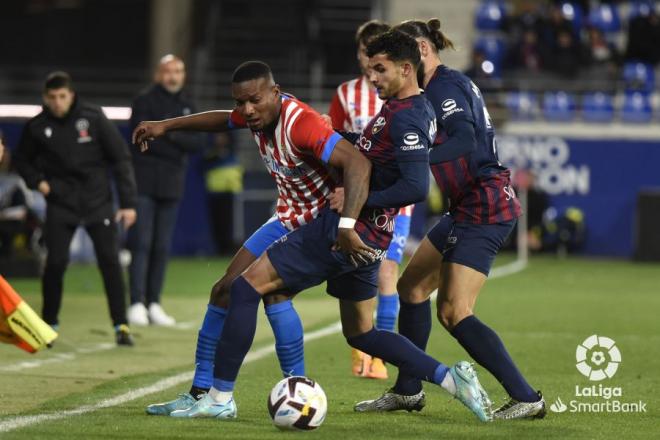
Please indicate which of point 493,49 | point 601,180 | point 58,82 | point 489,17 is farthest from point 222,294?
point 489,17

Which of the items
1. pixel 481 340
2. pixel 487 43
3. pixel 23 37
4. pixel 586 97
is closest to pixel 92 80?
pixel 23 37

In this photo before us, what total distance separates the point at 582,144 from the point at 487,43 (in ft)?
12.9

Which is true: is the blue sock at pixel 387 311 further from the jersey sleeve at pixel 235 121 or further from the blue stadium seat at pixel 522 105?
the blue stadium seat at pixel 522 105

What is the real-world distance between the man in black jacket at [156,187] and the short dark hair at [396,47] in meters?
Answer: 5.87

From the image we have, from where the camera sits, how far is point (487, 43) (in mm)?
26219

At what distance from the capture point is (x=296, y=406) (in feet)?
21.6

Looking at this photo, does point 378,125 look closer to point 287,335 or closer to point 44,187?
point 287,335

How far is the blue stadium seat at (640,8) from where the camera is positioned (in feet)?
85.9

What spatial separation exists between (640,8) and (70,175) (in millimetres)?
18177

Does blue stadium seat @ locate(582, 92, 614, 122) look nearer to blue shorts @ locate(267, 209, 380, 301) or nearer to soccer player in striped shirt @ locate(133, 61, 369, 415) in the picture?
soccer player in striped shirt @ locate(133, 61, 369, 415)

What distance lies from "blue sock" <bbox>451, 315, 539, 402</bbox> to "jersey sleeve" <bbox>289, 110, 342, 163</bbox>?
1213mm

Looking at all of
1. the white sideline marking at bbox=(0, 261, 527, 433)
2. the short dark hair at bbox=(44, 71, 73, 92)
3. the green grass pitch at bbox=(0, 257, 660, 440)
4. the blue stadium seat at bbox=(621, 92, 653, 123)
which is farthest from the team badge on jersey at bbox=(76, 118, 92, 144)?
the blue stadium seat at bbox=(621, 92, 653, 123)

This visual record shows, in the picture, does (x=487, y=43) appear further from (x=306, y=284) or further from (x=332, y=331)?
(x=306, y=284)

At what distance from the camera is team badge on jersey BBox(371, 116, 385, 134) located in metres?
6.77
